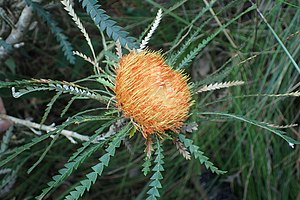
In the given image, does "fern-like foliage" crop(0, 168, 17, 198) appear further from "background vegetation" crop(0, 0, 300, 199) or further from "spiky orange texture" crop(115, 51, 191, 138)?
"spiky orange texture" crop(115, 51, 191, 138)

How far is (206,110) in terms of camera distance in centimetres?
164

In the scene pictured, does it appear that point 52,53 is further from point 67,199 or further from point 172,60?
point 67,199

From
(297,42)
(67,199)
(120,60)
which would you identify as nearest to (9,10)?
(120,60)

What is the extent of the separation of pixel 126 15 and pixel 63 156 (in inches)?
20.7

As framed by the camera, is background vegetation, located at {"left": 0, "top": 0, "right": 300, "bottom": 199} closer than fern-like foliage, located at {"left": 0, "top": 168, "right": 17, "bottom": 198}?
No

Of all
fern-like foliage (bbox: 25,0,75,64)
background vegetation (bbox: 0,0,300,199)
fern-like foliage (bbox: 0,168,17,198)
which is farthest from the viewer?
background vegetation (bbox: 0,0,300,199)

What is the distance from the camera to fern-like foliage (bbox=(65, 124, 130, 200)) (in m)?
0.70

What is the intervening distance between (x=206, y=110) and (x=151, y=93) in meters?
0.87

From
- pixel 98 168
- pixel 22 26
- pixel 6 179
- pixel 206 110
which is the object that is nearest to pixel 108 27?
pixel 98 168

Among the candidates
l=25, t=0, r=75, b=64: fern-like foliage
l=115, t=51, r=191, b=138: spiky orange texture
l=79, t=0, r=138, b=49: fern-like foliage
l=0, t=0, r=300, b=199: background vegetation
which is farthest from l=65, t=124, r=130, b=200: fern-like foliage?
l=0, t=0, r=300, b=199: background vegetation

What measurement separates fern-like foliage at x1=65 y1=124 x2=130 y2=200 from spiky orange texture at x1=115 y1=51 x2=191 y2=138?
42mm

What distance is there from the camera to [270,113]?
4.97 feet

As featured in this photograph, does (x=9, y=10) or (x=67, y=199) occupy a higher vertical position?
(x=9, y=10)

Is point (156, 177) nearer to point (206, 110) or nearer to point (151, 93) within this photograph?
point (151, 93)
